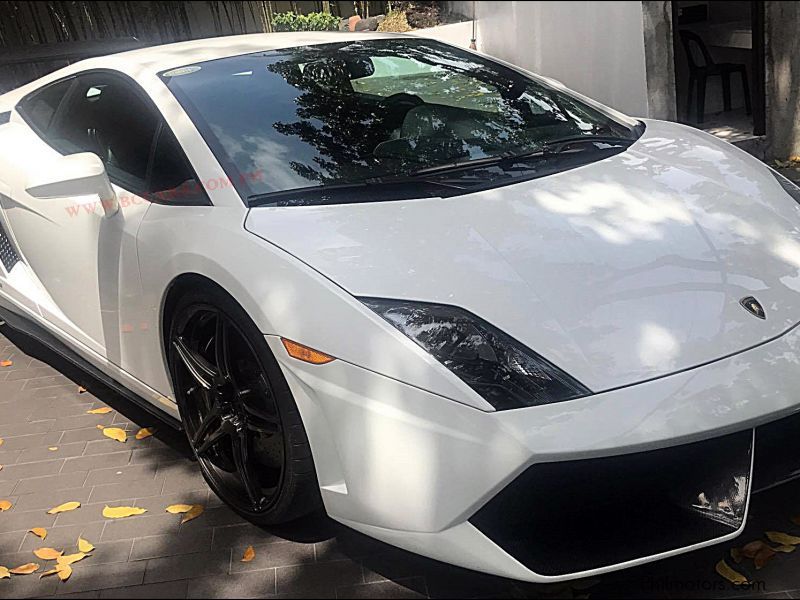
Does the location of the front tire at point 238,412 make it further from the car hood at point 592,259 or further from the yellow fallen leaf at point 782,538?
the yellow fallen leaf at point 782,538

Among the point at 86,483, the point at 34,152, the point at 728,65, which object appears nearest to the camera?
the point at 86,483

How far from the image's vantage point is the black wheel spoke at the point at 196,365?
2541 millimetres

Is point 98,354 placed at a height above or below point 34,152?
below

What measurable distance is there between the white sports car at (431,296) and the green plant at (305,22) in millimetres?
7450

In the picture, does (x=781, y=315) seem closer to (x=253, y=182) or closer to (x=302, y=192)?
(x=302, y=192)

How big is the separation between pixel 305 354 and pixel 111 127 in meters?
1.57

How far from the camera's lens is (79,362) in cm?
336

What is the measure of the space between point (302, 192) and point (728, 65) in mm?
6379

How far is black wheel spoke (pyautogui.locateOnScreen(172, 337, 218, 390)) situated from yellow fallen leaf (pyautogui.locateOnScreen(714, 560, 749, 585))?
1.55m

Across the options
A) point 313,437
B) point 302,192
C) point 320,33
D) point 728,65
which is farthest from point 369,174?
point 728,65

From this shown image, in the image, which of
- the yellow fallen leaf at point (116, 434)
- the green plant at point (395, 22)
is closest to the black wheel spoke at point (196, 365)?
the yellow fallen leaf at point (116, 434)

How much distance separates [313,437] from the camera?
2137 millimetres

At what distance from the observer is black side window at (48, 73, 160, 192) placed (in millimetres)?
2889

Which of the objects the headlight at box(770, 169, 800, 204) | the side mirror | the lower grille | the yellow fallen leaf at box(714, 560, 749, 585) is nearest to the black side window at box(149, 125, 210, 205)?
the side mirror
